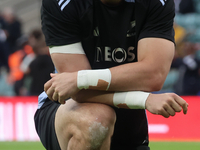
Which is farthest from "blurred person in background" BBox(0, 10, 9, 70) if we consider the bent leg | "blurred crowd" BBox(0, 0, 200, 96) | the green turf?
the bent leg

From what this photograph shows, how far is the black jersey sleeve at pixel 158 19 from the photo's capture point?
2.38 m

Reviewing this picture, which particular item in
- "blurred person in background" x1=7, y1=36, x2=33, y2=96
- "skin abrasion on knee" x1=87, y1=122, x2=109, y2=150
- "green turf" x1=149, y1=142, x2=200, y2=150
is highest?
"skin abrasion on knee" x1=87, y1=122, x2=109, y2=150

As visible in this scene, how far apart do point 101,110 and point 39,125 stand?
76cm

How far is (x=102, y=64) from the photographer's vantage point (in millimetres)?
2664

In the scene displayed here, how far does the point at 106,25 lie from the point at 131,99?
60 centimetres

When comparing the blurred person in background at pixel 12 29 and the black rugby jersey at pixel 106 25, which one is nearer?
the black rugby jersey at pixel 106 25

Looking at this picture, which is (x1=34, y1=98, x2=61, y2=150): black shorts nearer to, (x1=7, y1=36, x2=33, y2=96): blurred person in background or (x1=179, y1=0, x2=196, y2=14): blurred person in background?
(x1=7, y1=36, x2=33, y2=96): blurred person in background

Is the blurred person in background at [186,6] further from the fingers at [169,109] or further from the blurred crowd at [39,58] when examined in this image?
the fingers at [169,109]

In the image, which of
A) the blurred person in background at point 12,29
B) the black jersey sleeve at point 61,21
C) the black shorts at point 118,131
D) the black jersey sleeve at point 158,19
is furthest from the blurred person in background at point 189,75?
the black jersey sleeve at point 61,21

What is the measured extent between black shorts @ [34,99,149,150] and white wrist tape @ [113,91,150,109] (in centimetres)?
46

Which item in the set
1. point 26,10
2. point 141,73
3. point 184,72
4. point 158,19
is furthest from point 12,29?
point 141,73

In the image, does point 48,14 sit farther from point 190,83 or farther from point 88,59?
point 190,83

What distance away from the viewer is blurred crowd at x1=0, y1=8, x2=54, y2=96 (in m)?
7.38

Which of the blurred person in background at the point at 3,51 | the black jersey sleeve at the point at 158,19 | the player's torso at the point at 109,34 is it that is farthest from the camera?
the blurred person in background at the point at 3,51
